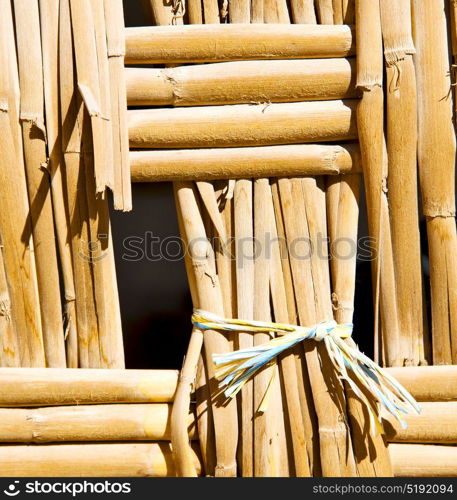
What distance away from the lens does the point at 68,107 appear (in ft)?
4.51

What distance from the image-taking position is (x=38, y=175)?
141 cm

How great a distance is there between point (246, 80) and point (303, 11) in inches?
7.6

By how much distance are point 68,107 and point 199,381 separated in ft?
2.13

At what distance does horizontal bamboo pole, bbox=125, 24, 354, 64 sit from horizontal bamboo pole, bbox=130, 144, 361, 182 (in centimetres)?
20

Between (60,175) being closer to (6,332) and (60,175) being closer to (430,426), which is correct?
(6,332)

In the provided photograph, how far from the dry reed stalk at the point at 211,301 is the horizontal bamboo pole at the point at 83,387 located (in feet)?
0.39

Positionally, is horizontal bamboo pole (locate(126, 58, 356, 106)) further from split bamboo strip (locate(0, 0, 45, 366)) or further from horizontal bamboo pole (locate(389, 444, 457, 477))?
horizontal bamboo pole (locate(389, 444, 457, 477))

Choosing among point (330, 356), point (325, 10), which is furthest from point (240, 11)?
point (330, 356)

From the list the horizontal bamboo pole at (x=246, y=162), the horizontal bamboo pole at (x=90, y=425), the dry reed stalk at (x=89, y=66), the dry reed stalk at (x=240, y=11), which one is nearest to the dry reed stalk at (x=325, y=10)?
the dry reed stalk at (x=240, y=11)

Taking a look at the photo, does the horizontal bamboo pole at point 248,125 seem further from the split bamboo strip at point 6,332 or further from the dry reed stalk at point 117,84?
the split bamboo strip at point 6,332

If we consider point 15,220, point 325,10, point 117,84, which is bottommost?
point 15,220

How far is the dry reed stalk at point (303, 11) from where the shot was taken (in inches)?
54.8

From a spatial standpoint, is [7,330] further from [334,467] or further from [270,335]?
[334,467]
